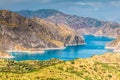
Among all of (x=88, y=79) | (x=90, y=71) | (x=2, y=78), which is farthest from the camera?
(x=90, y=71)

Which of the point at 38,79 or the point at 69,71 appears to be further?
the point at 69,71

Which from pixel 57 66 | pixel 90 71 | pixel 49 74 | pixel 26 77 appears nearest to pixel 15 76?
pixel 26 77

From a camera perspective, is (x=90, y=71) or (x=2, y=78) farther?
(x=90, y=71)

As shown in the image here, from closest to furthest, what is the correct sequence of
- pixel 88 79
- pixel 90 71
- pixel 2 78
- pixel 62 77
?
pixel 2 78 → pixel 62 77 → pixel 88 79 → pixel 90 71

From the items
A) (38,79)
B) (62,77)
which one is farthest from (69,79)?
(38,79)

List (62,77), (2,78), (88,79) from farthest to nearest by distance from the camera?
(88,79) → (62,77) → (2,78)

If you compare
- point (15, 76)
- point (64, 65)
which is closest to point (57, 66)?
point (64, 65)

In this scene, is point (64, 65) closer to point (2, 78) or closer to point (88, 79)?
point (88, 79)

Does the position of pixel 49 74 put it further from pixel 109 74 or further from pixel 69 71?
pixel 109 74
